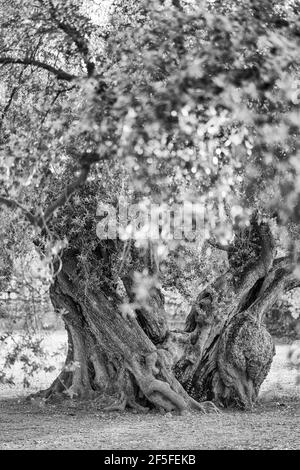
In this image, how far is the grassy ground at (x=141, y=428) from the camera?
33.3 feet

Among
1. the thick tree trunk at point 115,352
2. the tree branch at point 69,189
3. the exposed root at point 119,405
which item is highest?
the tree branch at point 69,189

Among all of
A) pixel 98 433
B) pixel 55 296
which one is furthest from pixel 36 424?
pixel 55 296

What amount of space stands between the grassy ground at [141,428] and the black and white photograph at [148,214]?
56mm

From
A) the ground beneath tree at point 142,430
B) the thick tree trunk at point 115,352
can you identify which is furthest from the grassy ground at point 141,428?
the thick tree trunk at point 115,352

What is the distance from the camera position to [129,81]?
Result: 6.72m

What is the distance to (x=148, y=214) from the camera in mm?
7238

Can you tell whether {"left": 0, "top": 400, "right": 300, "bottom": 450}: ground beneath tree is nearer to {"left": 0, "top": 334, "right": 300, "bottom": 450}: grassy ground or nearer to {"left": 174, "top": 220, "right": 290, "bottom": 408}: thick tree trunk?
{"left": 0, "top": 334, "right": 300, "bottom": 450}: grassy ground

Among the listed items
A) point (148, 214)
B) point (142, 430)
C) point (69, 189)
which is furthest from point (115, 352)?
point (148, 214)

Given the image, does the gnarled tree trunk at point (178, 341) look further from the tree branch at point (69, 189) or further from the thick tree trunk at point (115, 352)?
the tree branch at point (69, 189)

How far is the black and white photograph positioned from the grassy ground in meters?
0.06

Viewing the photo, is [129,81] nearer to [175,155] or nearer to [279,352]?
[175,155]

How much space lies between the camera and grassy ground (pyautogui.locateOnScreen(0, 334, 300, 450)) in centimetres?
1016

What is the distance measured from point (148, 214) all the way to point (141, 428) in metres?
5.07
